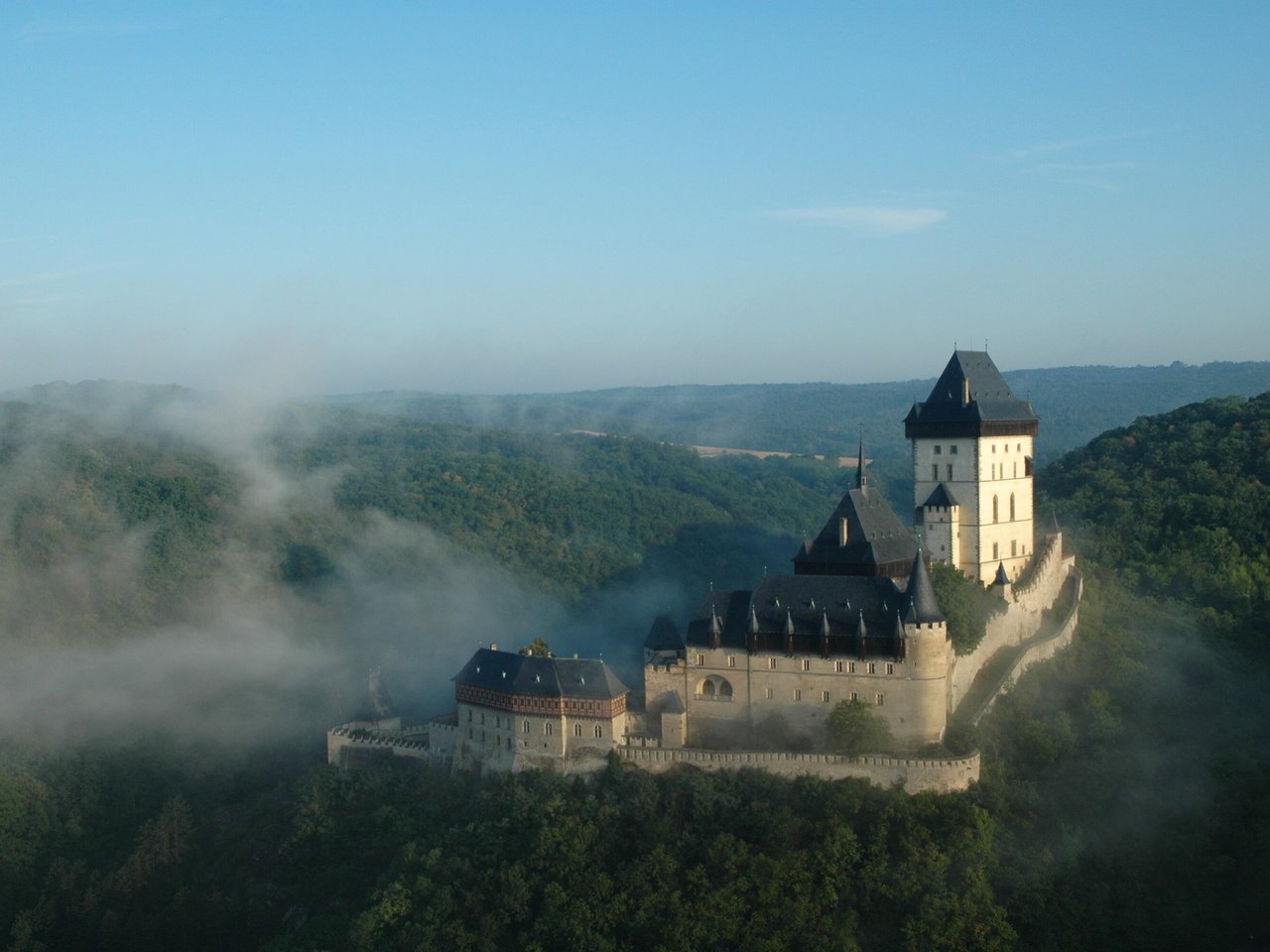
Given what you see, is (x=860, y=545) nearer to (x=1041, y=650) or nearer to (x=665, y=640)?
(x=665, y=640)

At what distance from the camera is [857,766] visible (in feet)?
150

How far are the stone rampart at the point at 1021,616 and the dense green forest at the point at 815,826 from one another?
1.69 meters

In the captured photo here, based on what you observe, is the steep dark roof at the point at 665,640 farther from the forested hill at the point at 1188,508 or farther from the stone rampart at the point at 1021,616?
the forested hill at the point at 1188,508

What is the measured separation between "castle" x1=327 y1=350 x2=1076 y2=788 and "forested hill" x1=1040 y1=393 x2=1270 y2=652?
10.2 metres

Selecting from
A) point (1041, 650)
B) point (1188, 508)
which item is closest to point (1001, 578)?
point (1041, 650)

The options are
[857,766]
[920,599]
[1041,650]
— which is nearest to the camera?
[857,766]

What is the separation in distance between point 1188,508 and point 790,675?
29072 mm

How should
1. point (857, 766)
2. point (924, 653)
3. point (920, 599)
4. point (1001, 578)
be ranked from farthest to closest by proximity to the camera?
point (1001, 578)
point (920, 599)
point (924, 653)
point (857, 766)

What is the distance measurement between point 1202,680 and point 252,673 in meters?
50.3

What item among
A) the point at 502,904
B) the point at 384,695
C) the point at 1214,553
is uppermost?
the point at 1214,553

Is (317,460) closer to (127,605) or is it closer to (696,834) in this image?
(127,605)

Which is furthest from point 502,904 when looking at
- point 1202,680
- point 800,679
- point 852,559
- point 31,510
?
point 31,510

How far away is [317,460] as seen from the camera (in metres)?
126

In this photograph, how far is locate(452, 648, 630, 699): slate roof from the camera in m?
49.1
